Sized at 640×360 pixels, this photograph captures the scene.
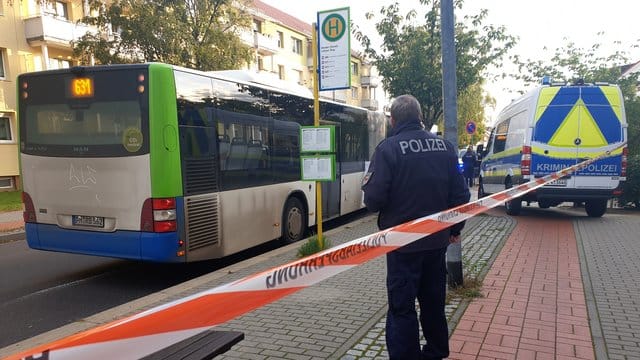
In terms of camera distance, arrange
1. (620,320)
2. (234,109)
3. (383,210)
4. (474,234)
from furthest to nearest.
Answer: (474,234) < (234,109) < (620,320) < (383,210)

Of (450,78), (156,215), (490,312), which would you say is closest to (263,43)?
(156,215)

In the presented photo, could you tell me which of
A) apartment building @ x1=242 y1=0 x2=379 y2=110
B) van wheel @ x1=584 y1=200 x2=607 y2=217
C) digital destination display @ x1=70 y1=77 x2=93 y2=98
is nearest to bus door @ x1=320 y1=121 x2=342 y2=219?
digital destination display @ x1=70 y1=77 x2=93 y2=98

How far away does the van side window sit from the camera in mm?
12629

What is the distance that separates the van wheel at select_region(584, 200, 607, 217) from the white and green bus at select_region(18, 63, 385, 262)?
27.6 ft

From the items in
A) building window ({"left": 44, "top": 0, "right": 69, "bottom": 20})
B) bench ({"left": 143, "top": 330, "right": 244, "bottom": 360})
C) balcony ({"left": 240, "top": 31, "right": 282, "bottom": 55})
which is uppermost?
balcony ({"left": 240, "top": 31, "right": 282, "bottom": 55})

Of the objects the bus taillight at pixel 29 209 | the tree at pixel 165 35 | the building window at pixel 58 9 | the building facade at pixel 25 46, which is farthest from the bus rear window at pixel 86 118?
the building window at pixel 58 9

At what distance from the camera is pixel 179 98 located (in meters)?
5.81

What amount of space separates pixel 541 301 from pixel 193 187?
4192 mm

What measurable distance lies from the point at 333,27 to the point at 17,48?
836 inches

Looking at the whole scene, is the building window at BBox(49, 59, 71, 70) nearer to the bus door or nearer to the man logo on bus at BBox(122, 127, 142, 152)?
the bus door

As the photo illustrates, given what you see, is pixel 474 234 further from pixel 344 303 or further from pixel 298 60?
pixel 298 60

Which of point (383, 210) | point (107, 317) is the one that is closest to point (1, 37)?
point (107, 317)

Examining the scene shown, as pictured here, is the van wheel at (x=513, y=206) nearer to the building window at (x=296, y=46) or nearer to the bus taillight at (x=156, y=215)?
the bus taillight at (x=156, y=215)

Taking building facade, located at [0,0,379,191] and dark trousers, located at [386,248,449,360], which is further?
building facade, located at [0,0,379,191]
